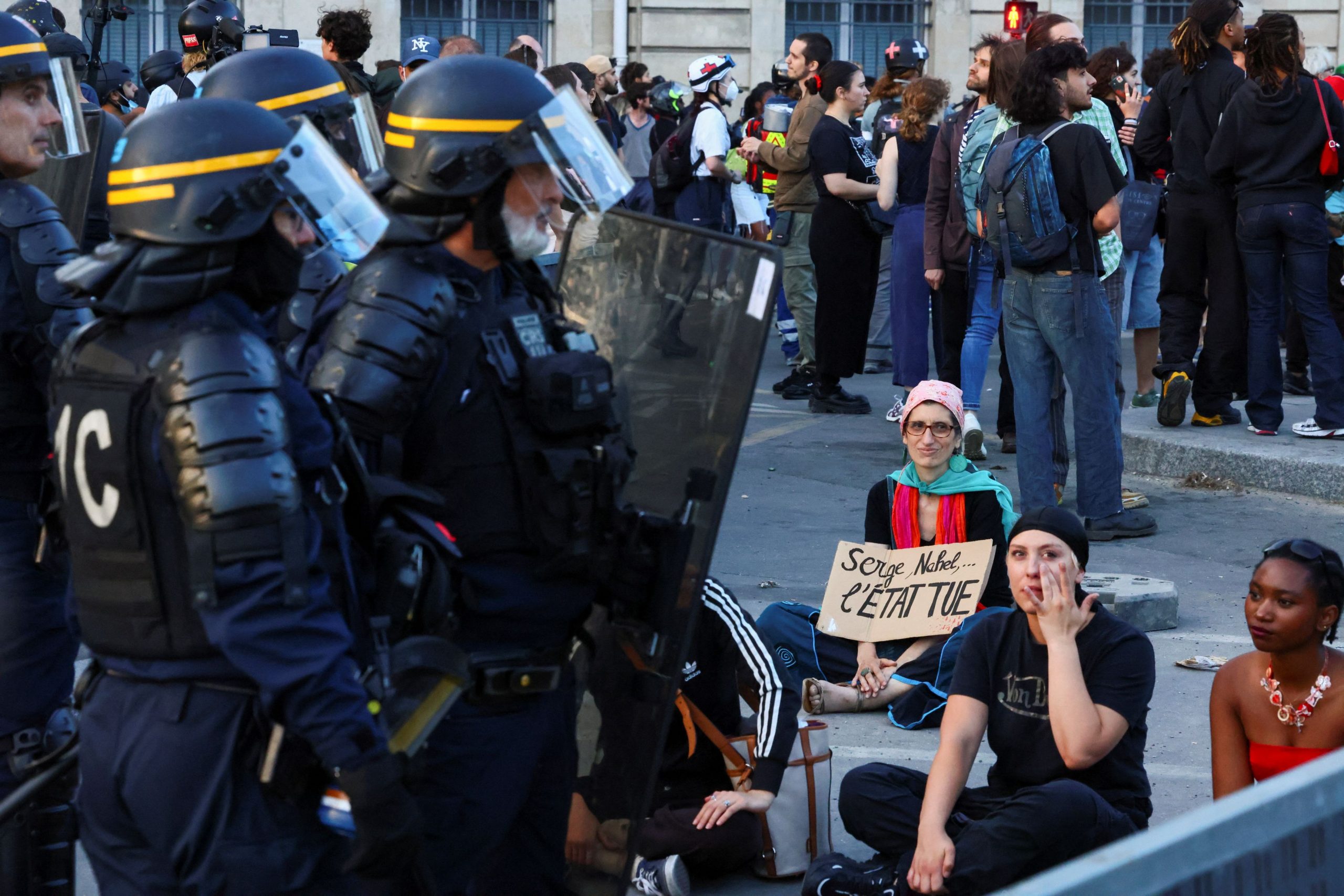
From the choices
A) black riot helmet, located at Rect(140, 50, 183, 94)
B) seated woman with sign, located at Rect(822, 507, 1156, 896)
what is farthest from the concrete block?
black riot helmet, located at Rect(140, 50, 183, 94)

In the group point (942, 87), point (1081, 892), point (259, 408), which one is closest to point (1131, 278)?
point (942, 87)

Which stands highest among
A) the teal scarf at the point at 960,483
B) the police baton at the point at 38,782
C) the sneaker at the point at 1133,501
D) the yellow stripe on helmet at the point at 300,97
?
the yellow stripe on helmet at the point at 300,97

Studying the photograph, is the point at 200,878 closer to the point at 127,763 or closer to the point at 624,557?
the point at 127,763

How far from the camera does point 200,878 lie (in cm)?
228

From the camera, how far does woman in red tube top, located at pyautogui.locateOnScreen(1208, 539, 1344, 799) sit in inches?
139

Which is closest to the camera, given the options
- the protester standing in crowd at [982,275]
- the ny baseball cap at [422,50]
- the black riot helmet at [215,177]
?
the black riot helmet at [215,177]

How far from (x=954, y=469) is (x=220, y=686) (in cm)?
323

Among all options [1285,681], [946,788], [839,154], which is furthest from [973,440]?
[946,788]

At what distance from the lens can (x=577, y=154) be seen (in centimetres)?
274

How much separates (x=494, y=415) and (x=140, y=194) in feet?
2.06

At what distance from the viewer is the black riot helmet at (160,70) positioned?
9.75 meters

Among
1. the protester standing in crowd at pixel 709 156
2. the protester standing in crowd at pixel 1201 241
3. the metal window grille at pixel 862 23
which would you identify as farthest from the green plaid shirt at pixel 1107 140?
the metal window grille at pixel 862 23

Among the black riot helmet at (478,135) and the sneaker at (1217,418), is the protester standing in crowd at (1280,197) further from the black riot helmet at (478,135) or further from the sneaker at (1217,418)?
→ the black riot helmet at (478,135)

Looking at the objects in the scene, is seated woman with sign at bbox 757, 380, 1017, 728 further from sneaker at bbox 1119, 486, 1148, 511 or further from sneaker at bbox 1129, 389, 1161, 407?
sneaker at bbox 1129, 389, 1161, 407
